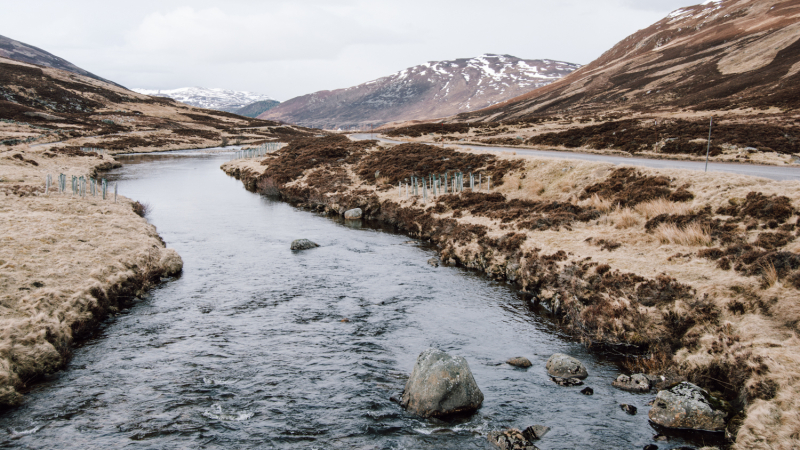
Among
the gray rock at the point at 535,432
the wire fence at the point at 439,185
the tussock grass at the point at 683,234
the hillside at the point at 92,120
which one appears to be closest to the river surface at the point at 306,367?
the gray rock at the point at 535,432

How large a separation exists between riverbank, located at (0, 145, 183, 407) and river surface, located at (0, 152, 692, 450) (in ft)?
2.01

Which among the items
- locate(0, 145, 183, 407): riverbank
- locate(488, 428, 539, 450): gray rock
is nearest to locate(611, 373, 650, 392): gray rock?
locate(488, 428, 539, 450): gray rock

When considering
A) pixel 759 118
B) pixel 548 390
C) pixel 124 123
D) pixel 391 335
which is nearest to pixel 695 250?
pixel 548 390

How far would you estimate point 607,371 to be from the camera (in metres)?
11.7

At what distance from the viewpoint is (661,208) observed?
18453 mm

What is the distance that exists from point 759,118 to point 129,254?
2280 inches

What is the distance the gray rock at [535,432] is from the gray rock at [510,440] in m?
0.16

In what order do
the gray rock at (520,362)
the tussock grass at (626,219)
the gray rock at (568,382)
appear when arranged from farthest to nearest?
1. the tussock grass at (626,219)
2. the gray rock at (520,362)
3. the gray rock at (568,382)

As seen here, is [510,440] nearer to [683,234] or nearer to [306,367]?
[306,367]

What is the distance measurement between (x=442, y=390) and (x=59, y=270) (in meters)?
14.0

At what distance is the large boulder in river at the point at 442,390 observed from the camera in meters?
9.86

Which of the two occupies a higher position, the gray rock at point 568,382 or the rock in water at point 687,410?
the rock in water at point 687,410

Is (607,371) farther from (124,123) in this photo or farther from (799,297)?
(124,123)

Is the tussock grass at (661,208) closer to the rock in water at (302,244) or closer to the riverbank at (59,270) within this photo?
the rock in water at (302,244)
